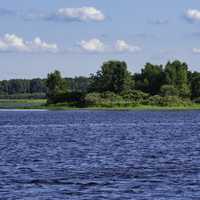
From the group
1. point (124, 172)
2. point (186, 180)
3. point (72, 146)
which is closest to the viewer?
point (186, 180)

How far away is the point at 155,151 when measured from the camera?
69.4 metres

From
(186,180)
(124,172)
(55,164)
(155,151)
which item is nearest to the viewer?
(186,180)

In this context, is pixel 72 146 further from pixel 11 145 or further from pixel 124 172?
pixel 124 172

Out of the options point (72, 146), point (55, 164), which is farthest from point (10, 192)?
point (72, 146)

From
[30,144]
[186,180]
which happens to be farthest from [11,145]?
[186,180]

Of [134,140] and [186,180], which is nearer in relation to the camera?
[186,180]

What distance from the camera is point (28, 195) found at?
4134 cm

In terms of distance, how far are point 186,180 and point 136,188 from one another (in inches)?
169

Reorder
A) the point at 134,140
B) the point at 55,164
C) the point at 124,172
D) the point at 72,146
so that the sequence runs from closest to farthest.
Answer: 1. the point at 124,172
2. the point at 55,164
3. the point at 72,146
4. the point at 134,140

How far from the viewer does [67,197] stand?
40656 mm

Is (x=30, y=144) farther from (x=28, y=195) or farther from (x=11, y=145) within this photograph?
(x=28, y=195)

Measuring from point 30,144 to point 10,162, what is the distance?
2279 centimetres

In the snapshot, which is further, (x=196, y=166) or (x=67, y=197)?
(x=196, y=166)

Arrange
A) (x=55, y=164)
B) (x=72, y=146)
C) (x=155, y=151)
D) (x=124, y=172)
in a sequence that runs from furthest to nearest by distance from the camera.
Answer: (x=72, y=146)
(x=155, y=151)
(x=55, y=164)
(x=124, y=172)
